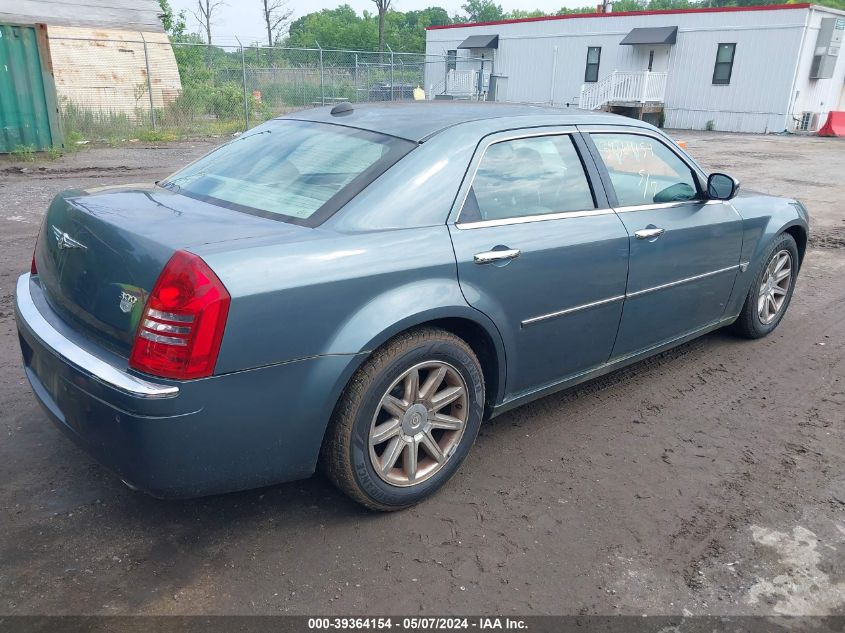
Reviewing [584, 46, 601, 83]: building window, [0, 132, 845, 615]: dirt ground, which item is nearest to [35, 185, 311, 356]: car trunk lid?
[0, 132, 845, 615]: dirt ground

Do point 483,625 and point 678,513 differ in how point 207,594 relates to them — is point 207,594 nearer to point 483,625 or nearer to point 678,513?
point 483,625

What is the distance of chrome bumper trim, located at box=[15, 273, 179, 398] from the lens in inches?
91.9

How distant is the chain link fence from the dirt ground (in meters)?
13.8

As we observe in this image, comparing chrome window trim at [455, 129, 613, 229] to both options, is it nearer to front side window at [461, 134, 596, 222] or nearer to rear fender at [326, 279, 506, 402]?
front side window at [461, 134, 596, 222]

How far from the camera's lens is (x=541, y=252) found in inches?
129

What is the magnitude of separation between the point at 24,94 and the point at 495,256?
12.9 metres

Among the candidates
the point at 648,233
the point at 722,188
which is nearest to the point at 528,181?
the point at 648,233

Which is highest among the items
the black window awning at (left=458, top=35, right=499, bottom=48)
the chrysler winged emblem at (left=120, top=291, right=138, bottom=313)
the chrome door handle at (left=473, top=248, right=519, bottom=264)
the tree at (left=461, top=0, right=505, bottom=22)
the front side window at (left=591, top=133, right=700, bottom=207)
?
the tree at (left=461, top=0, right=505, bottom=22)

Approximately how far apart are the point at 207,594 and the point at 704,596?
5.92ft

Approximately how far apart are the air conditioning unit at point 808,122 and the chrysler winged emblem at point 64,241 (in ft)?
101

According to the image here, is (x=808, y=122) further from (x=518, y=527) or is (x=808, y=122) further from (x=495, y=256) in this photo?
(x=518, y=527)

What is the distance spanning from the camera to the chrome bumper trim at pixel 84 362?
7.66 feet

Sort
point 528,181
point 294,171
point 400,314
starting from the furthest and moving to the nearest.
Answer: point 528,181 < point 294,171 < point 400,314

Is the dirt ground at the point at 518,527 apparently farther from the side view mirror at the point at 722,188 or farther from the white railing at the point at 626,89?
the white railing at the point at 626,89
